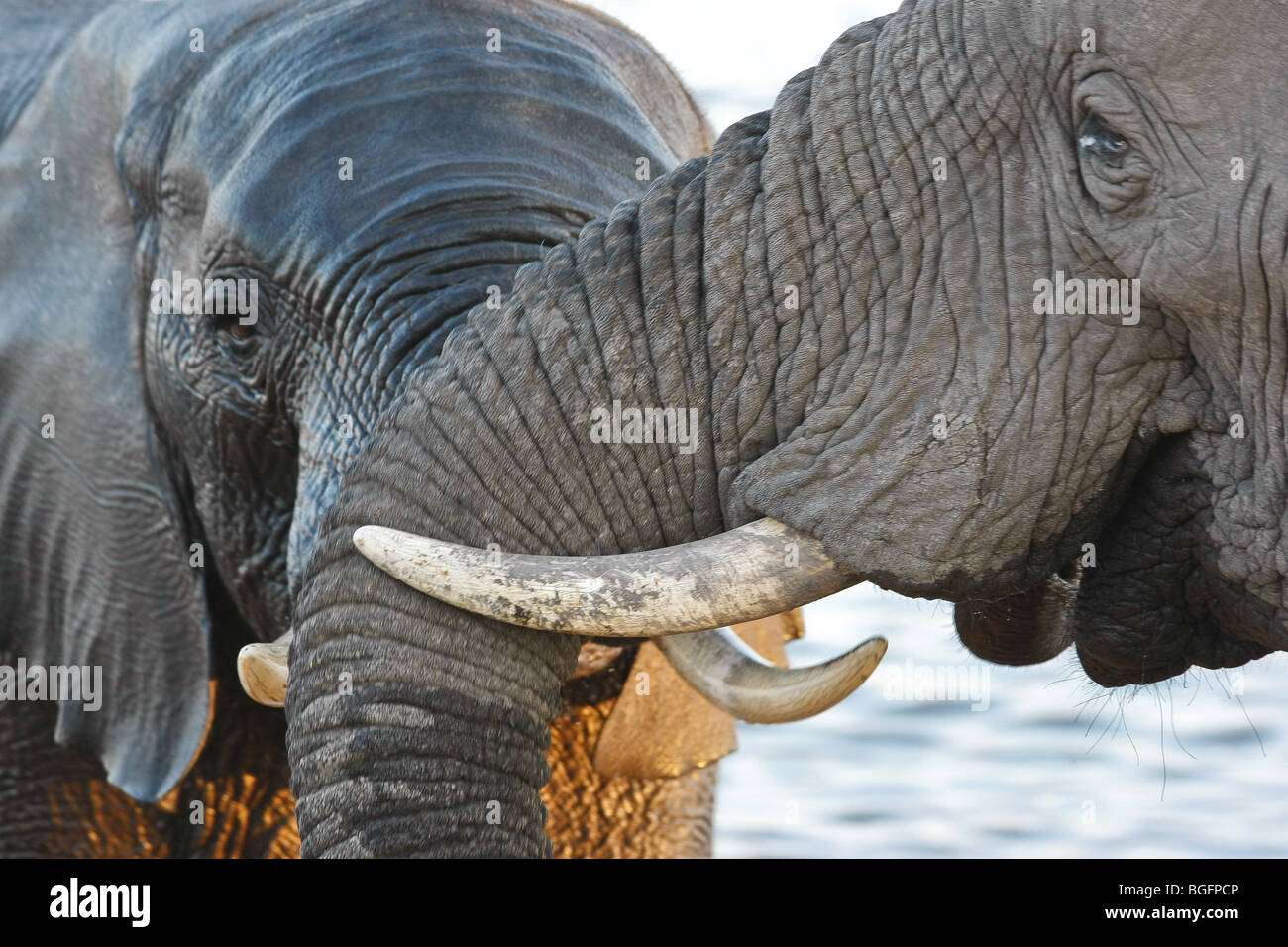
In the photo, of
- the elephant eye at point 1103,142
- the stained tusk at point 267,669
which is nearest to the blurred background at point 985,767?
the stained tusk at point 267,669

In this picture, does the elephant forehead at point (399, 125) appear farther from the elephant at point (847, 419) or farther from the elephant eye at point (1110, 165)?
the elephant eye at point (1110, 165)

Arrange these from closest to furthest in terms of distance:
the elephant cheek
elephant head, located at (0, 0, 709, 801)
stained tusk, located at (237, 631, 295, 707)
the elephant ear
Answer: the elephant cheek, stained tusk, located at (237, 631, 295, 707), elephant head, located at (0, 0, 709, 801), the elephant ear

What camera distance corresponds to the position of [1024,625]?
2572 mm

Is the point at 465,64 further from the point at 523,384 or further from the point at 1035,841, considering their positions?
the point at 1035,841

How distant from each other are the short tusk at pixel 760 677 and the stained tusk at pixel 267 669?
48 centimetres

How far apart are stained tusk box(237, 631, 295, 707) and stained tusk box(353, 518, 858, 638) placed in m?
0.55

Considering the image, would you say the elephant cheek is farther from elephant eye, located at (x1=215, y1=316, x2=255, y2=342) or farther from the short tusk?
elephant eye, located at (x1=215, y1=316, x2=255, y2=342)

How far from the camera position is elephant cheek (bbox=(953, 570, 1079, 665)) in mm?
2525

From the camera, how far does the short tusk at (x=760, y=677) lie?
7.66 feet

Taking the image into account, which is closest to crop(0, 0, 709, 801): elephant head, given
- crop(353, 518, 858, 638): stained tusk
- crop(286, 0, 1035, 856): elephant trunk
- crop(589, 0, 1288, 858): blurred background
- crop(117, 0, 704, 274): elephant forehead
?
crop(117, 0, 704, 274): elephant forehead

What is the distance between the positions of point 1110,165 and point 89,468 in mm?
1929

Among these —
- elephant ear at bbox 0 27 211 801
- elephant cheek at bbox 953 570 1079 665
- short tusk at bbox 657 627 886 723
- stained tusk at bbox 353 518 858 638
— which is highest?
elephant ear at bbox 0 27 211 801

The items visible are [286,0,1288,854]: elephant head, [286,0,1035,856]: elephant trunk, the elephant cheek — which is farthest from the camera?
the elephant cheek
